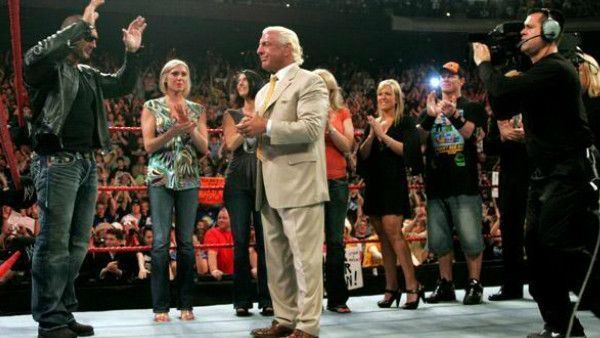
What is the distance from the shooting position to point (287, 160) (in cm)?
313

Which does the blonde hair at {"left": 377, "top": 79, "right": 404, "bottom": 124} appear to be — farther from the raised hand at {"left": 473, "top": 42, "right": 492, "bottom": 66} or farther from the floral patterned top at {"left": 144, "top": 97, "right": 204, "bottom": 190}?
the floral patterned top at {"left": 144, "top": 97, "right": 204, "bottom": 190}

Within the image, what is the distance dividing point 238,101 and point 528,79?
178 cm

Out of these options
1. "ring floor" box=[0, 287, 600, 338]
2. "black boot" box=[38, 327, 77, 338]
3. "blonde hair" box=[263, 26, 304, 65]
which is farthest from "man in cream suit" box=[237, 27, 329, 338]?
"black boot" box=[38, 327, 77, 338]

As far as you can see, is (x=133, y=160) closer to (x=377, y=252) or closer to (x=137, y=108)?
(x=137, y=108)

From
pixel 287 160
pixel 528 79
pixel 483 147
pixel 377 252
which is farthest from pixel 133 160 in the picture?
pixel 528 79

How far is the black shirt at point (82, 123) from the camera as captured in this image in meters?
3.19

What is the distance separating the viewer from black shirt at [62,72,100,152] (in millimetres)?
3188

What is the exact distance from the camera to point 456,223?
431 cm

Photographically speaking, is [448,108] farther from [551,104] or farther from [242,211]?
[242,211]

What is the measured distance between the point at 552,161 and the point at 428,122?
1343mm

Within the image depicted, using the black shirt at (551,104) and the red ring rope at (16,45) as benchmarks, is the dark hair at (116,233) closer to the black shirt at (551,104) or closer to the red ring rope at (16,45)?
the red ring rope at (16,45)

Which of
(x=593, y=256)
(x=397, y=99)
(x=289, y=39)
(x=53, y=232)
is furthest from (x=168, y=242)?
(x=593, y=256)

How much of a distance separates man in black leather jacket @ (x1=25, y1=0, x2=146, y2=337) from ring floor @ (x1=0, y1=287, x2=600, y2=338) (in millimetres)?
294

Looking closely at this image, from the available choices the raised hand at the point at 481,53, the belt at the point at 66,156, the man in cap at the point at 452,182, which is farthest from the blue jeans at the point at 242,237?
the raised hand at the point at 481,53
